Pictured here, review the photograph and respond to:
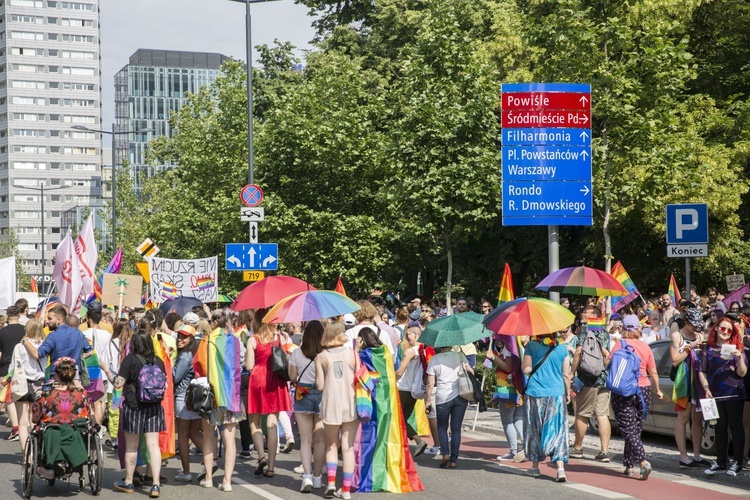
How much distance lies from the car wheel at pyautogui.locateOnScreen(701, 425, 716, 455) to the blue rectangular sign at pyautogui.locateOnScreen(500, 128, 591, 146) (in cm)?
476

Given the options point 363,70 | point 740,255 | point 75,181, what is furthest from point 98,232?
point 75,181

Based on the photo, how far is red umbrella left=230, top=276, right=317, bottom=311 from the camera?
13625 mm

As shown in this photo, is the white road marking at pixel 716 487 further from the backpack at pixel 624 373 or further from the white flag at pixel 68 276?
the white flag at pixel 68 276

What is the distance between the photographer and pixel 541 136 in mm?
16062

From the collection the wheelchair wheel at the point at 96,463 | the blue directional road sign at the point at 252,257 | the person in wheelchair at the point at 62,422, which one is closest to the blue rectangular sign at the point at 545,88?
the person in wheelchair at the point at 62,422

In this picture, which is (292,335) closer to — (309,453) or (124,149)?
(309,453)

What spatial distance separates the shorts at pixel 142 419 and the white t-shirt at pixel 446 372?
318cm

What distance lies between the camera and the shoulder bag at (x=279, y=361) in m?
11.9

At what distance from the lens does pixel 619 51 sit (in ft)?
72.1

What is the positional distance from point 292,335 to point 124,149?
A: 545 ft

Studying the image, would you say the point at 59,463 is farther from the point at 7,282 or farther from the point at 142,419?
the point at 7,282

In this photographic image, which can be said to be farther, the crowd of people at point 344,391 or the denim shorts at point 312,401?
the denim shorts at point 312,401

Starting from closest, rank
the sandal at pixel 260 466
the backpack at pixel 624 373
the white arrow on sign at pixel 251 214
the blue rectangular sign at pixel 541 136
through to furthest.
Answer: the backpack at pixel 624 373
the sandal at pixel 260 466
the blue rectangular sign at pixel 541 136
the white arrow on sign at pixel 251 214

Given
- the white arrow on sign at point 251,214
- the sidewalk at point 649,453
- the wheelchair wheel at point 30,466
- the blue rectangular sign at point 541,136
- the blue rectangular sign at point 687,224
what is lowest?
the sidewalk at point 649,453
